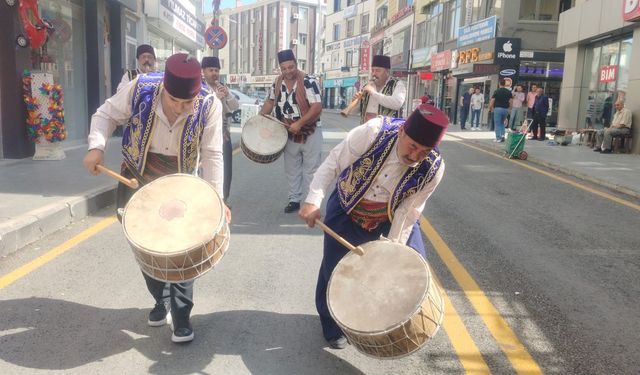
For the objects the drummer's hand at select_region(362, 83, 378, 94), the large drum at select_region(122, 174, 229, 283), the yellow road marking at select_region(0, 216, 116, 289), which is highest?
the drummer's hand at select_region(362, 83, 378, 94)

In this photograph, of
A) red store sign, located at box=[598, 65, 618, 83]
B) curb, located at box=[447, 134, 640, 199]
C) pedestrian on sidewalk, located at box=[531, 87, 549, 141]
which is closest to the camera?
curb, located at box=[447, 134, 640, 199]

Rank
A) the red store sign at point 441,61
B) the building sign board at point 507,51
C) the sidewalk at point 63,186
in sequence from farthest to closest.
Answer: the red store sign at point 441,61
the building sign board at point 507,51
the sidewalk at point 63,186

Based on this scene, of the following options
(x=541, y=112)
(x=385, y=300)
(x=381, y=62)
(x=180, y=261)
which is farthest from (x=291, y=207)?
(x=541, y=112)

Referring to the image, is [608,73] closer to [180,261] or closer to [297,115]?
[297,115]

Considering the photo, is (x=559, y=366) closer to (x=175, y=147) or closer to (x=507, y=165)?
(x=175, y=147)

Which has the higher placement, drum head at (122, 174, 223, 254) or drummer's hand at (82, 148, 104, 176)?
drummer's hand at (82, 148, 104, 176)

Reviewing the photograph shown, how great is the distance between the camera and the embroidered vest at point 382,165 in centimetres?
324

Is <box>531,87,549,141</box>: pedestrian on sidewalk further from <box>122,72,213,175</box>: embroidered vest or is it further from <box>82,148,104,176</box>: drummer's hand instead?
<box>82,148,104,176</box>: drummer's hand

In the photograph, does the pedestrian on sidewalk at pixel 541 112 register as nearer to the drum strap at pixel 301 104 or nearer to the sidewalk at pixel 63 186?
the sidewalk at pixel 63 186

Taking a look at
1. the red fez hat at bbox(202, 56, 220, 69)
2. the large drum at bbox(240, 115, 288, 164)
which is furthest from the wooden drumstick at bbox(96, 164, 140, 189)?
the red fez hat at bbox(202, 56, 220, 69)

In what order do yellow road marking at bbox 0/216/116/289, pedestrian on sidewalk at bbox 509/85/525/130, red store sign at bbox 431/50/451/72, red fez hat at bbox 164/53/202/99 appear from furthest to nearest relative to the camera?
1. red store sign at bbox 431/50/451/72
2. pedestrian on sidewalk at bbox 509/85/525/130
3. yellow road marking at bbox 0/216/116/289
4. red fez hat at bbox 164/53/202/99

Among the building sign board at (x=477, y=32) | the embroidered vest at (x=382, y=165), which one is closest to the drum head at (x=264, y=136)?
the embroidered vest at (x=382, y=165)

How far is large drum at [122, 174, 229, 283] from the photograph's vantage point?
2.88 metres

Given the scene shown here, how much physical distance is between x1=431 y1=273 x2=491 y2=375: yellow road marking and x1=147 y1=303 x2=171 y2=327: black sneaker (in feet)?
5.61
